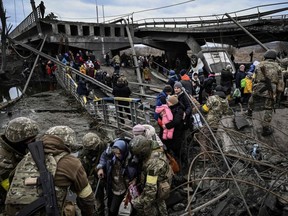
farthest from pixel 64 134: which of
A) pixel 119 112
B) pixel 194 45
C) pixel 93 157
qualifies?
pixel 194 45

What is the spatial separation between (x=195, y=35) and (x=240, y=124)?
2118cm

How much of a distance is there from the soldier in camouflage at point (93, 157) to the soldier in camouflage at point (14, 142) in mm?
1016

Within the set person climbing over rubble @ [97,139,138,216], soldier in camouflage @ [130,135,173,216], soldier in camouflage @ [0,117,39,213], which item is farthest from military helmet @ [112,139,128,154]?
soldier in camouflage @ [0,117,39,213]

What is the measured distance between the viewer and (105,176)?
12.8 feet

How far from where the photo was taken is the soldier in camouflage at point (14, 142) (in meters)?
2.92

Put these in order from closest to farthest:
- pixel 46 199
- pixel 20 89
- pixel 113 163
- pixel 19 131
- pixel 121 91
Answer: pixel 46 199, pixel 19 131, pixel 113 163, pixel 121 91, pixel 20 89

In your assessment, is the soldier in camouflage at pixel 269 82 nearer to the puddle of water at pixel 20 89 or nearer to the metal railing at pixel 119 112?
the metal railing at pixel 119 112

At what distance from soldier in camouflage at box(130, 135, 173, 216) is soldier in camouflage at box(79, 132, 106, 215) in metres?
0.91

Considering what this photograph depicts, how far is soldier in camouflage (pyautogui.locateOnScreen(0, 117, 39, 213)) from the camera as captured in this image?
2.92 meters

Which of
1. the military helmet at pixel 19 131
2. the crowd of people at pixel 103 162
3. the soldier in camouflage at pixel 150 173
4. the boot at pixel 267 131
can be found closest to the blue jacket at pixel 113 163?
the crowd of people at pixel 103 162

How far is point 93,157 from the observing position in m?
4.09

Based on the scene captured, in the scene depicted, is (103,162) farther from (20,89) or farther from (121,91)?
(20,89)

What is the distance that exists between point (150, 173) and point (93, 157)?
1.29m

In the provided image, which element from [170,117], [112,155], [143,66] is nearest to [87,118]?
[170,117]
